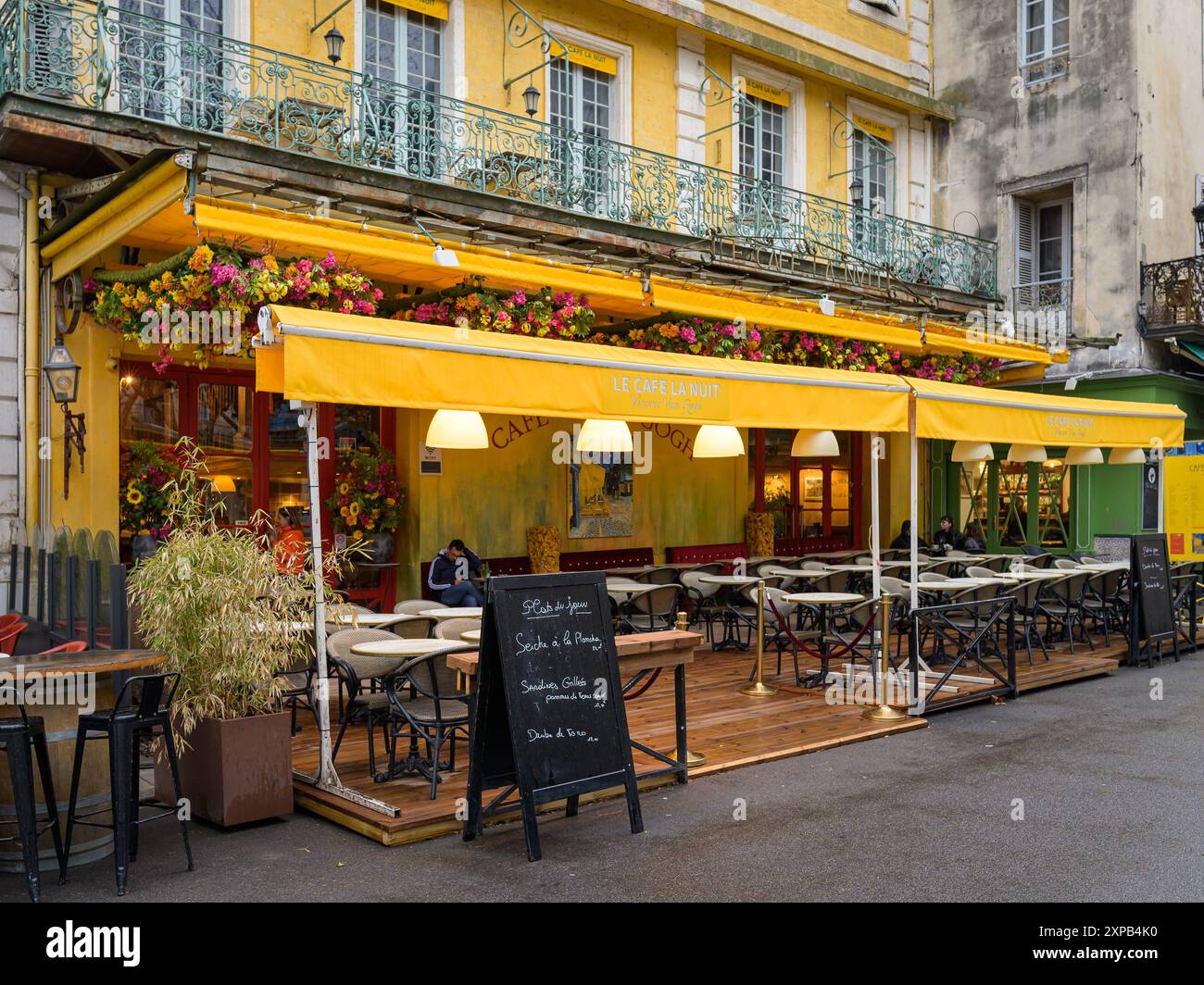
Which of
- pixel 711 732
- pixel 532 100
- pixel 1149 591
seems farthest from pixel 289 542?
pixel 1149 591

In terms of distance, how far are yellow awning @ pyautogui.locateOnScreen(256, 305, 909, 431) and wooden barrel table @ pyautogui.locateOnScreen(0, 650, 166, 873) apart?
169 cm

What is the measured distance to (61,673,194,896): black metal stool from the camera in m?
5.11

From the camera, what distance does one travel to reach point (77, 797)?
5523 mm

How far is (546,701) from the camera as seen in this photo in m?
5.85

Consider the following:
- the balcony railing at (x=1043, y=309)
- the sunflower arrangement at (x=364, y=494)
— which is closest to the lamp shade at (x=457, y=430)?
the sunflower arrangement at (x=364, y=494)

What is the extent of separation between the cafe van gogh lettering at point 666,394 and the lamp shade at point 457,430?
3.00 m

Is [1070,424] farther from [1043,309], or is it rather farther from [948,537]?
[1043,309]

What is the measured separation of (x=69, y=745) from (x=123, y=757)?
A: 53cm

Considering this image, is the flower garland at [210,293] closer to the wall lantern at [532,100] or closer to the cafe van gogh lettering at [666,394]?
the cafe van gogh lettering at [666,394]

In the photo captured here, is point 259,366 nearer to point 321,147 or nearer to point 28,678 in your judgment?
point 28,678

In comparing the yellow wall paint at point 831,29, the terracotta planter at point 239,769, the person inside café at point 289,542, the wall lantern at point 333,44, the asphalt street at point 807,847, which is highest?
the yellow wall paint at point 831,29

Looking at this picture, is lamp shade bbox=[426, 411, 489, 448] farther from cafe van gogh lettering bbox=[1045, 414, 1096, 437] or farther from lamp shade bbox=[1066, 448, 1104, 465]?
lamp shade bbox=[1066, 448, 1104, 465]

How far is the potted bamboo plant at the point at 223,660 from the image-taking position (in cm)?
604

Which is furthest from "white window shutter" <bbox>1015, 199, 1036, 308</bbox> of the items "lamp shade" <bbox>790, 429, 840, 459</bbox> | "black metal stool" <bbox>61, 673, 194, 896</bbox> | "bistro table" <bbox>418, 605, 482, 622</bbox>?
"black metal stool" <bbox>61, 673, 194, 896</bbox>
